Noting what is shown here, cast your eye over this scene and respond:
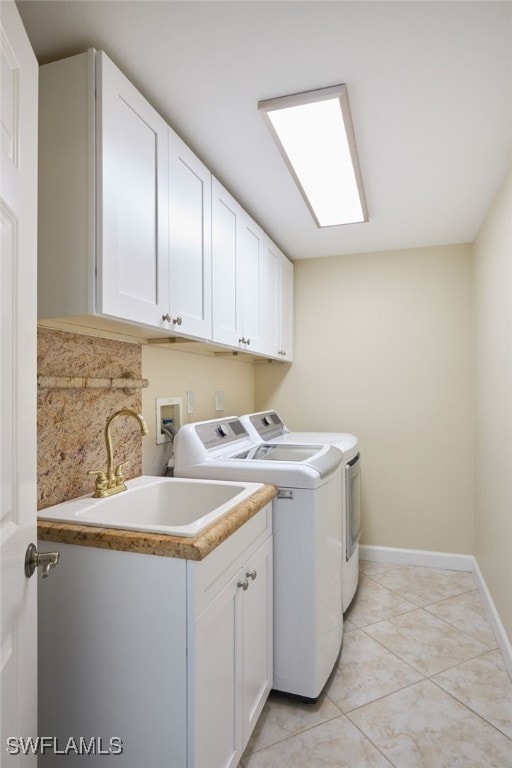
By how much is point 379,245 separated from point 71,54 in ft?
7.27

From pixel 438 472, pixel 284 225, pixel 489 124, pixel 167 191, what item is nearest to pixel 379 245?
pixel 284 225

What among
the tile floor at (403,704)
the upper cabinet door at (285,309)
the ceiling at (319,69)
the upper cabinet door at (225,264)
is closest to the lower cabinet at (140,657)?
the tile floor at (403,704)

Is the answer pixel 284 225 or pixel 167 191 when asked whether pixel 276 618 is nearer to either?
pixel 167 191

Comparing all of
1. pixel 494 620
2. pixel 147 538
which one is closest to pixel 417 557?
pixel 494 620

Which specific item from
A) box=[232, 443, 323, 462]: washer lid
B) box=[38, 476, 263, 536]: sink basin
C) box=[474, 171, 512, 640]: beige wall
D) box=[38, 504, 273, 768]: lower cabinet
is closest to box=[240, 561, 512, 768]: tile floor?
box=[474, 171, 512, 640]: beige wall

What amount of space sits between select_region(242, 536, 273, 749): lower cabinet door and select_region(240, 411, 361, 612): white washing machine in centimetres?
68

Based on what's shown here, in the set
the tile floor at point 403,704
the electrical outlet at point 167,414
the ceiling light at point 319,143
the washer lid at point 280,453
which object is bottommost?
the tile floor at point 403,704

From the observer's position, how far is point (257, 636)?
1.49 metres

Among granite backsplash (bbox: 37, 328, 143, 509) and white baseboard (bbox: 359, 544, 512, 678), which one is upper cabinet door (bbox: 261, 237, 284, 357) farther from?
white baseboard (bbox: 359, 544, 512, 678)

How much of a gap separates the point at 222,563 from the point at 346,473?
118cm

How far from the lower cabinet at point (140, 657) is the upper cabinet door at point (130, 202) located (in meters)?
0.72

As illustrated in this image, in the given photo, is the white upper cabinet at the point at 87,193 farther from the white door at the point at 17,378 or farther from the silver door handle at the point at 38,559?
the silver door handle at the point at 38,559

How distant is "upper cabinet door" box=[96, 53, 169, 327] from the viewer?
3.83ft

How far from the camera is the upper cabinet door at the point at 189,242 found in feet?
5.03
